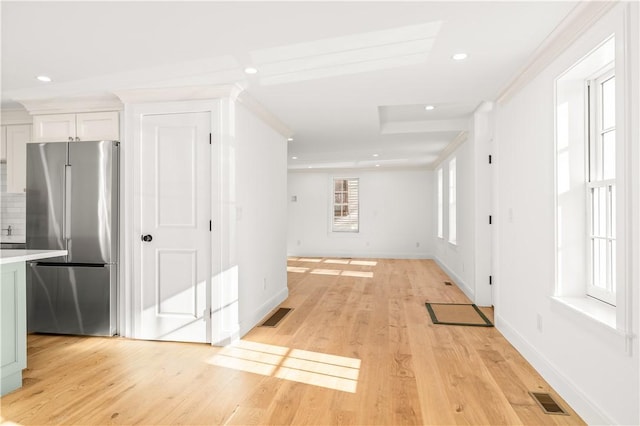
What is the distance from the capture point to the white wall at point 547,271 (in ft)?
5.61

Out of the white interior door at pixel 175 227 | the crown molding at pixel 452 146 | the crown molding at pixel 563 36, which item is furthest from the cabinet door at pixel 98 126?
the crown molding at pixel 452 146

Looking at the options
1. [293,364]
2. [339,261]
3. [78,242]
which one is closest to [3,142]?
[78,242]

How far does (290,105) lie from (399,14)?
198cm

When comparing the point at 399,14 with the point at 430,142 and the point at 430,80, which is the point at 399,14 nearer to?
the point at 430,80

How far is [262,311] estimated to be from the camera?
4156mm

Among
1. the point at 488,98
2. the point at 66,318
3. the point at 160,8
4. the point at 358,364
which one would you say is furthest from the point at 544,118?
the point at 66,318

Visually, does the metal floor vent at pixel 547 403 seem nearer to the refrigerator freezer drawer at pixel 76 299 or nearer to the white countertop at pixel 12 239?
the refrigerator freezer drawer at pixel 76 299

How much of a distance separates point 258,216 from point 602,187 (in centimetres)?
300

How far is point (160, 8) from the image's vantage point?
2.05 metres

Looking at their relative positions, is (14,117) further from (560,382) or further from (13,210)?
(560,382)

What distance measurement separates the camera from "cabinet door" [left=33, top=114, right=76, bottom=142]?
3.80 metres

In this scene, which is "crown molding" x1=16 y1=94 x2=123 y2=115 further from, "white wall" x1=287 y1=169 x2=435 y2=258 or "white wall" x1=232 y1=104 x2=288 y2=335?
"white wall" x1=287 y1=169 x2=435 y2=258

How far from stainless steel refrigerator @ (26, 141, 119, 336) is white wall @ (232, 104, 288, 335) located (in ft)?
3.92

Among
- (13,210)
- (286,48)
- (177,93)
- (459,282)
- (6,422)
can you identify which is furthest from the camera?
(459,282)
